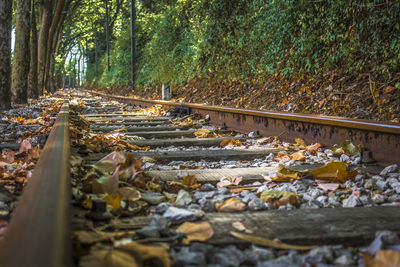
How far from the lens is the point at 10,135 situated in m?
4.65

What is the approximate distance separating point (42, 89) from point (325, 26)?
18.2 meters

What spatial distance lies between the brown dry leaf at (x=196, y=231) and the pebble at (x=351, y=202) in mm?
814

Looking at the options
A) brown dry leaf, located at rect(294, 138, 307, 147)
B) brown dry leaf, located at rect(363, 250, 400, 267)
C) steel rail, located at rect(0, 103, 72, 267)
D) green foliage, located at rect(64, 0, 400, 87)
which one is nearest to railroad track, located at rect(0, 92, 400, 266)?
steel rail, located at rect(0, 103, 72, 267)

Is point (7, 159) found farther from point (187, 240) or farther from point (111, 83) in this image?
point (111, 83)

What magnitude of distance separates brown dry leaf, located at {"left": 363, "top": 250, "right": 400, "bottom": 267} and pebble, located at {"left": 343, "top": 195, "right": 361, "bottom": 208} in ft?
2.58

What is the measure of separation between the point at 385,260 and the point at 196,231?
0.62 m

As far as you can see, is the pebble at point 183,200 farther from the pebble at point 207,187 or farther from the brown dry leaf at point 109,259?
the brown dry leaf at point 109,259

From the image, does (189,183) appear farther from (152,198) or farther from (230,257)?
(230,257)

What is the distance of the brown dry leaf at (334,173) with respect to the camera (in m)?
2.27

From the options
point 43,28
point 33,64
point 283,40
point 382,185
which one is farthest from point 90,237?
point 43,28

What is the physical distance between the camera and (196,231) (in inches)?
54.6

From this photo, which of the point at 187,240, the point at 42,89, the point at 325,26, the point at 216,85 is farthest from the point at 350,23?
the point at 42,89

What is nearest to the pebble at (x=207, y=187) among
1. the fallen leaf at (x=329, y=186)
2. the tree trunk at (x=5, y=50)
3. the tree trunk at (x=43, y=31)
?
the fallen leaf at (x=329, y=186)

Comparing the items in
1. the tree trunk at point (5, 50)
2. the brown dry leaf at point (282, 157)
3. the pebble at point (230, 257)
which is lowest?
the pebble at point (230, 257)
